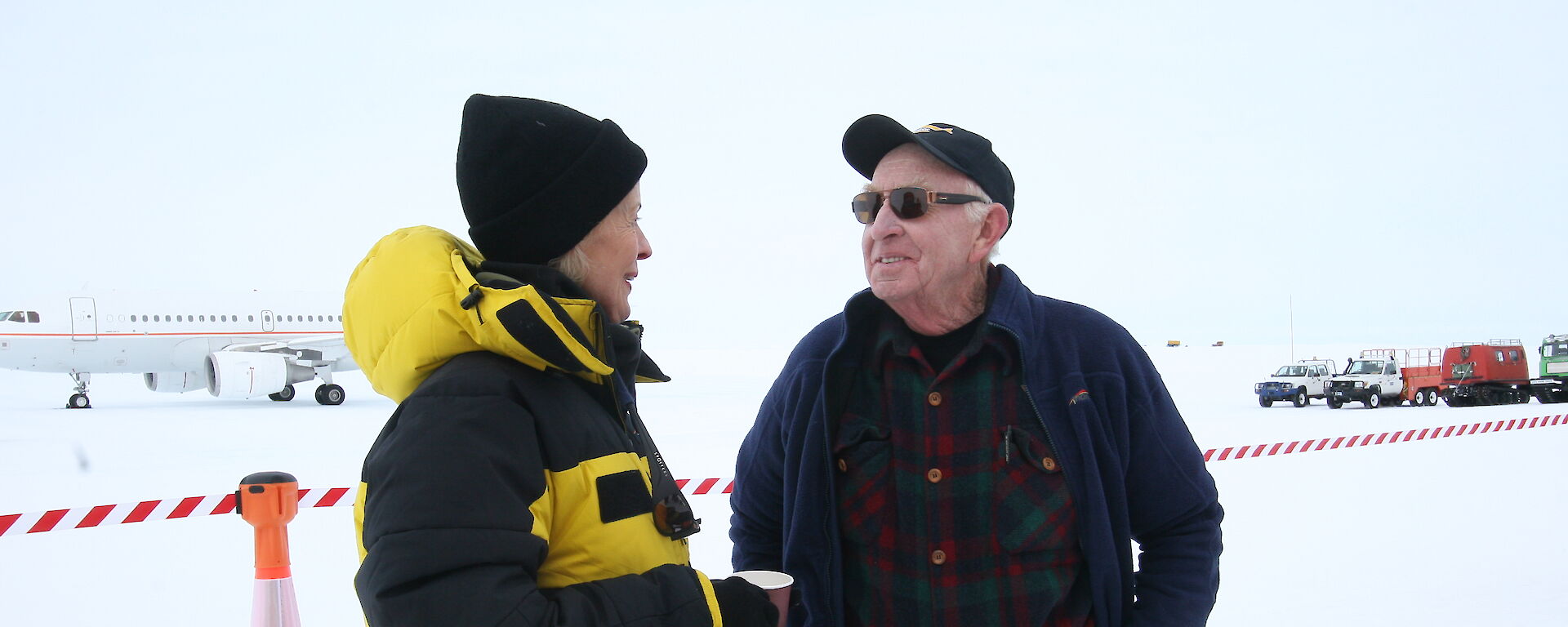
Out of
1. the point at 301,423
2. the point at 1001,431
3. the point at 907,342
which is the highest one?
the point at 907,342

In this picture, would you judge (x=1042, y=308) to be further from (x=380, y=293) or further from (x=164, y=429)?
(x=164, y=429)

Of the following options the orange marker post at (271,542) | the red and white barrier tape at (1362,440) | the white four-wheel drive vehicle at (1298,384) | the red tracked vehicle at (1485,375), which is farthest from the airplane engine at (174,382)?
the red tracked vehicle at (1485,375)

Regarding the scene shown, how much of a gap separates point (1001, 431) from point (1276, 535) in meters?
5.13

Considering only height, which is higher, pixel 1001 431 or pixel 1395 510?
pixel 1001 431

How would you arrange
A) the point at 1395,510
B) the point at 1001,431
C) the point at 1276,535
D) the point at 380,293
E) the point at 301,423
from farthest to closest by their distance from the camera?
1. the point at 301,423
2. the point at 1395,510
3. the point at 1276,535
4. the point at 1001,431
5. the point at 380,293

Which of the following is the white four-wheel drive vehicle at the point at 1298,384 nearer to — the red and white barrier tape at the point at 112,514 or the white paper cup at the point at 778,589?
the red and white barrier tape at the point at 112,514

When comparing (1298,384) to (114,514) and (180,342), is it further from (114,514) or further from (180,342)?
(180,342)

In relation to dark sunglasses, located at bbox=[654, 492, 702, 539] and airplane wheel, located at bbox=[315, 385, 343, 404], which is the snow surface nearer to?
dark sunglasses, located at bbox=[654, 492, 702, 539]

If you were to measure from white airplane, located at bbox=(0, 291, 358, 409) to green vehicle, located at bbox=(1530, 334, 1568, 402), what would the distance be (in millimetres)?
29132

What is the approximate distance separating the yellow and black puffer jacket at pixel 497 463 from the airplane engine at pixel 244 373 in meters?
23.2

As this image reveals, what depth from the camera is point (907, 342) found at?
2.42 m

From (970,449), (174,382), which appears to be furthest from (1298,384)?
(174,382)

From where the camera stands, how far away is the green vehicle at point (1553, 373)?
78.5 ft

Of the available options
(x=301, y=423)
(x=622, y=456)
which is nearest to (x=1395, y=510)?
(x=622, y=456)
